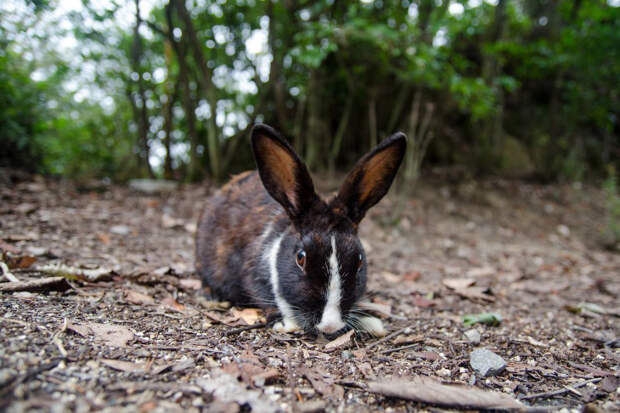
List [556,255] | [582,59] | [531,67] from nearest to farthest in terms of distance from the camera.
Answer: [556,255] < [582,59] < [531,67]

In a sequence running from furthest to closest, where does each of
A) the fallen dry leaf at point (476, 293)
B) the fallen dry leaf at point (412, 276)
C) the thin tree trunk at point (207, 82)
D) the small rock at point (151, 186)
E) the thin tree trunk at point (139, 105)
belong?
the small rock at point (151, 186) < the thin tree trunk at point (139, 105) < the thin tree trunk at point (207, 82) < the fallen dry leaf at point (412, 276) < the fallen dry leaf at point (476, 293)

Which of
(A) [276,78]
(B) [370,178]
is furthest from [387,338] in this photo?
(A) [276,78]

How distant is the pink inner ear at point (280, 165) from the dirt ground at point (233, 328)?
954mm

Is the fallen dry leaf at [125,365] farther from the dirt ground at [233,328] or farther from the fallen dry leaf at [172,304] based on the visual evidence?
the fallen dry leaf at [172,304]

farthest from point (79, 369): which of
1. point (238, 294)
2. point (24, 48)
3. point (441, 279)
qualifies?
point (24, 48)

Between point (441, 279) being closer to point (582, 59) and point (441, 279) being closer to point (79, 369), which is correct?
point (79, 369)

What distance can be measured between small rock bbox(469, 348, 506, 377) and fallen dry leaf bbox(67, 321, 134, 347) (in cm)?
198

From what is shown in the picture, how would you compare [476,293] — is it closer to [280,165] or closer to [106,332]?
[280,165]

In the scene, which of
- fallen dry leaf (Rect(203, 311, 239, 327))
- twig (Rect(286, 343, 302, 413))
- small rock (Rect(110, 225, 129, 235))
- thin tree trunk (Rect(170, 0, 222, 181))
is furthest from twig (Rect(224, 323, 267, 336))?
thin tree trunk (Rect(170, 0, 222, 181))

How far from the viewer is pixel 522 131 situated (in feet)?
41.5

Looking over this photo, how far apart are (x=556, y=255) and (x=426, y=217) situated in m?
2.16

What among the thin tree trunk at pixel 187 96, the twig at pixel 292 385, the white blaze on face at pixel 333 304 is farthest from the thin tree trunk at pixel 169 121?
the twig at pixel 292 385

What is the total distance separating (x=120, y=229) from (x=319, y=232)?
3.53m

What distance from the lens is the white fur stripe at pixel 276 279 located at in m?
2.86
